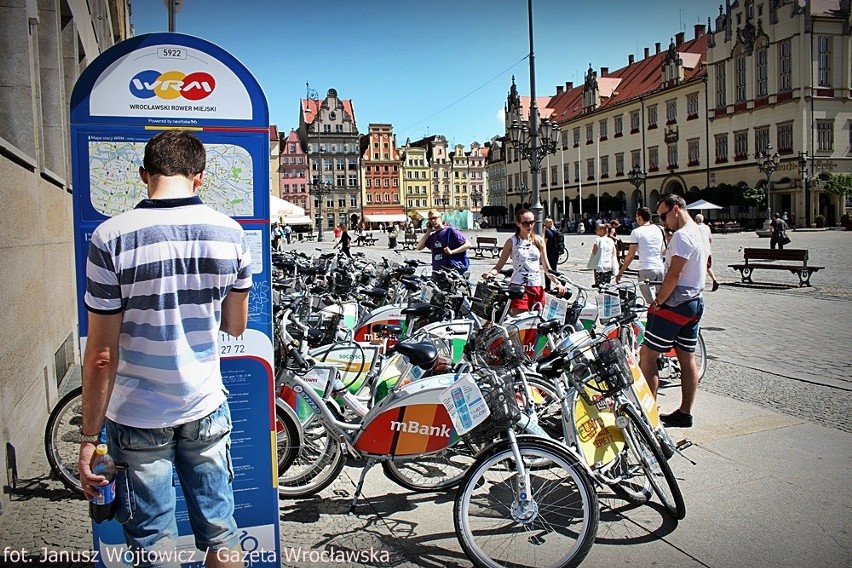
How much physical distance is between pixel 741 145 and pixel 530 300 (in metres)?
56.9

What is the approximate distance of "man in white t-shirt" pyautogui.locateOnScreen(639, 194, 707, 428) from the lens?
584 cm

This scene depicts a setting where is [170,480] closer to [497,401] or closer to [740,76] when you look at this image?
[497,401]

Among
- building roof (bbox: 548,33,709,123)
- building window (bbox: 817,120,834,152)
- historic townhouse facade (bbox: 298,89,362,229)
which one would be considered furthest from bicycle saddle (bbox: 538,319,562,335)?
historic townhouse facade (bbox: 298,89,362,229)

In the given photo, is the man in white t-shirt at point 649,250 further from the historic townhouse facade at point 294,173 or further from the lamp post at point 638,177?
the historic townhouse facade at point 294,173

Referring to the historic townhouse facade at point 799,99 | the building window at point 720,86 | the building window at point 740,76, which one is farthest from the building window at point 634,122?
the historic townhouse facade at point 799,99

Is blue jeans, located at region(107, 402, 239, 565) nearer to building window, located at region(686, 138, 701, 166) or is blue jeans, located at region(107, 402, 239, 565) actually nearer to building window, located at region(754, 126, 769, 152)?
building window, located at region(754, 126, 769, 152)

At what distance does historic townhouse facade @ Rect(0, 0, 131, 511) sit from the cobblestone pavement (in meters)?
0.32

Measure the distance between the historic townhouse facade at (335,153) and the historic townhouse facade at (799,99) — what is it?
66.5 metres

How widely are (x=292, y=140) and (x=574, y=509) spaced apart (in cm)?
11340

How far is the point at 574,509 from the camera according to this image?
351 centimetres

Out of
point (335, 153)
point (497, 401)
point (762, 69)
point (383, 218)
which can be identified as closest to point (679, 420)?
point (497, 401)

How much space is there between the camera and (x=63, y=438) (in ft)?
15.3

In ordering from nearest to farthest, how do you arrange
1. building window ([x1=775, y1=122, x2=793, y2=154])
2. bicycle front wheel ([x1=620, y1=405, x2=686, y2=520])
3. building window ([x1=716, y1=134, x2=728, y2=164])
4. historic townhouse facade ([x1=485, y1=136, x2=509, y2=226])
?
1. bicycle front wheel ([x1=620, y1=405, x2=686, y2=520])
2. building window ([x1=775, y1=122, x2=793, y2=154])
3. building window ([x1=716, y1=134, x2=728, y2=164])
4. historic townhouse facade ([x1=485, y1=136, x2=509, y2=226])

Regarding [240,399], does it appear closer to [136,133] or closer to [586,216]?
[136,133]
